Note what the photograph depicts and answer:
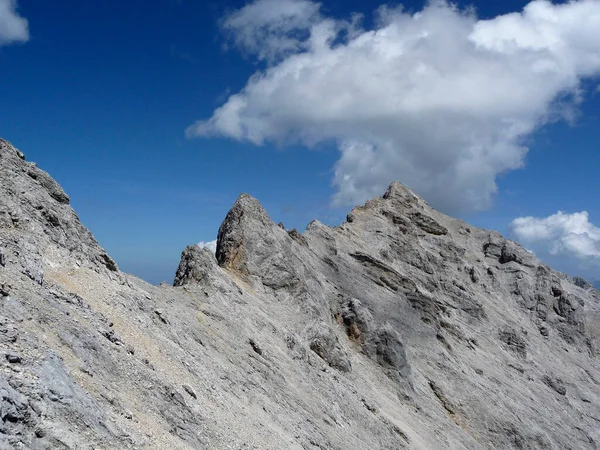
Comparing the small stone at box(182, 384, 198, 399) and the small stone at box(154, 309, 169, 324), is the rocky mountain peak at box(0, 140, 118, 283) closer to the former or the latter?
the small stone at box(154, 309, 169, 324)

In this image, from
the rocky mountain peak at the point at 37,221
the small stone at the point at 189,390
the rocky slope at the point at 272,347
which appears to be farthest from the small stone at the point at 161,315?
the small stone at the point at 189,390

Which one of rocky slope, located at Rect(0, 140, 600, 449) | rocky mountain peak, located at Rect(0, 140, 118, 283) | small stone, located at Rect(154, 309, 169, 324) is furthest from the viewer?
small stone, located at Rect(154, 309, 169, 324)

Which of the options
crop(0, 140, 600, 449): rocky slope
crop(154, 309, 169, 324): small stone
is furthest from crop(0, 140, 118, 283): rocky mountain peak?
crop(154, 309, 169, 324): small stone

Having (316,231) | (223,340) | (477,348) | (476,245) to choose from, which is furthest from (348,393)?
(476,245)

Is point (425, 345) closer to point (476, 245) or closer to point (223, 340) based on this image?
point (223, 340)

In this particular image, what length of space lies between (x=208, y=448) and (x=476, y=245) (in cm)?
9019

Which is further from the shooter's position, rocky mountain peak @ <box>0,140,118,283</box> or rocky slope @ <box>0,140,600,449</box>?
rocky mountain peak @ <box>0,140,118,283</box>

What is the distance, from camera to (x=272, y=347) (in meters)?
36.8

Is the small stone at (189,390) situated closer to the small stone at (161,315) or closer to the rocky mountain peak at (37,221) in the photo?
the small stone at (161,315)

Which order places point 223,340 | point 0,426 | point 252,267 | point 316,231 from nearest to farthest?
point 0,426 → point 223,340 → point 252,267 → point 316,231

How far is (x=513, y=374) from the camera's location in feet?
213

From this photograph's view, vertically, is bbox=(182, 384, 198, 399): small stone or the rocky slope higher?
the rocky slope

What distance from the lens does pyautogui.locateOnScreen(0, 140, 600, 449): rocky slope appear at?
18.1 meters

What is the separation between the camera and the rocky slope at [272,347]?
712 inches
